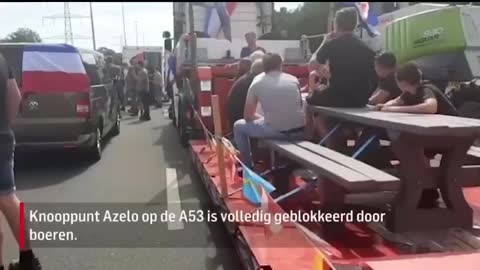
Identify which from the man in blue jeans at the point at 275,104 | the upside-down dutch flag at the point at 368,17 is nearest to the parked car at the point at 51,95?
the man in blue jeans at the point at 275,104

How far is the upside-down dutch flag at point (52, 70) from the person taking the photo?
7691 millimetres

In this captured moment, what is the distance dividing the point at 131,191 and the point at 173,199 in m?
0.69

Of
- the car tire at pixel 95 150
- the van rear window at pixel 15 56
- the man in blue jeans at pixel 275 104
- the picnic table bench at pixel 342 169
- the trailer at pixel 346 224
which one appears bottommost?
the car tire at pixel 95 150

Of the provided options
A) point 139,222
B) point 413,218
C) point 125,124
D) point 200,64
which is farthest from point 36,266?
point 125,124

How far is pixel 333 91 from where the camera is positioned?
5.16m

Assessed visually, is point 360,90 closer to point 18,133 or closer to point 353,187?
point 353,187

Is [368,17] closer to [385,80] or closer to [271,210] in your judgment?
[385,80]

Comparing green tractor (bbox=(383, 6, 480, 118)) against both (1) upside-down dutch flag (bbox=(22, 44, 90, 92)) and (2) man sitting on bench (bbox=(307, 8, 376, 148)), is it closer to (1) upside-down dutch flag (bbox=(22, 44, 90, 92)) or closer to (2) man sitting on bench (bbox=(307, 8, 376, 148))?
(2) man sitting on bench (bbox=(307, 8, 376, 148))

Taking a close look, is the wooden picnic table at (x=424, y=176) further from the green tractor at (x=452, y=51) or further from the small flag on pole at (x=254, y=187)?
the green tractor at (x=452, y=51)

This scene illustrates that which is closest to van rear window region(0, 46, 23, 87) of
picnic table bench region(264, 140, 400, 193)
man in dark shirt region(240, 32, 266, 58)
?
man in dark shirt region(240, 32, 266, 58)

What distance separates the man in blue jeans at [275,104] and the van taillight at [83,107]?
3.27 meters

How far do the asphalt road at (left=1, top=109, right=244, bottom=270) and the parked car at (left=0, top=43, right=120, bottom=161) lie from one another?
54 cm

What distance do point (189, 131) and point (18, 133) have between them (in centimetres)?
296

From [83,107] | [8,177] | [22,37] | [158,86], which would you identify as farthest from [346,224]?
[158,86]
